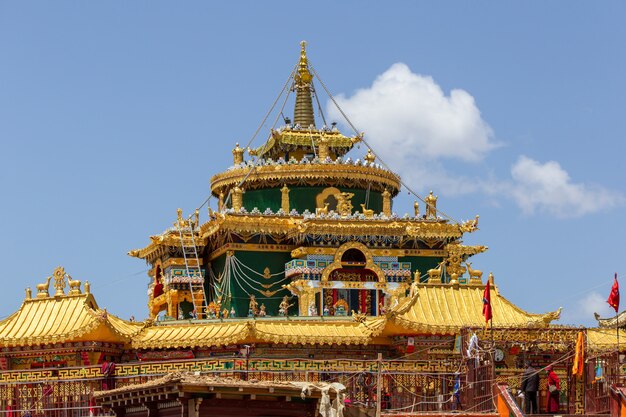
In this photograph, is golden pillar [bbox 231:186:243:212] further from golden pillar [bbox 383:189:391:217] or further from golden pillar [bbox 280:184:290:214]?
golden pillar [bbox 383:189:391:217]

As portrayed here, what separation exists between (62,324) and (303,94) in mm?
18044

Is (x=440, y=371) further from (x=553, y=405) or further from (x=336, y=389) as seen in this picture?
(x=336, y=389)

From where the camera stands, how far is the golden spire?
67562 mm

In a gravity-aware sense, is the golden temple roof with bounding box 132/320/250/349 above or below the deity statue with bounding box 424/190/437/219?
below

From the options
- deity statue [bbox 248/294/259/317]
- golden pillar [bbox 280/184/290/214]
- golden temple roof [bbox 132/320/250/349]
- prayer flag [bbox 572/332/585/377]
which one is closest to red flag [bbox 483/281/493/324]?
prayer flag [bbox 572/332/585/377]

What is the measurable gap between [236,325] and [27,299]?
8.85 meters

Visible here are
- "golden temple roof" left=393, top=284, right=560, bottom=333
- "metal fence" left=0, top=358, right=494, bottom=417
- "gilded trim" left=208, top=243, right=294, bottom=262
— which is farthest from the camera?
"gilded trim" left=208, top=243, right=294, bottom=262

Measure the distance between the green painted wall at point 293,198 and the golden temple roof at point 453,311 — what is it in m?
8.71

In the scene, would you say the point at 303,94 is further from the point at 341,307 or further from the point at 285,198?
the point at 341,307

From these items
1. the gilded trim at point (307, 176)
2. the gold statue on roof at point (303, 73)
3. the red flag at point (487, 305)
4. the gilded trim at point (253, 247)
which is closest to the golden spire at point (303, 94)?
the gold statue on roof at point (303, 73)

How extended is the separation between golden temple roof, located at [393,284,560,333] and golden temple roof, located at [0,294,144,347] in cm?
1009

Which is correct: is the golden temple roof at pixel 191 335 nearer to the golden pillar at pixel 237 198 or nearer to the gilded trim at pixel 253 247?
the gilded trim at pixel 253 247

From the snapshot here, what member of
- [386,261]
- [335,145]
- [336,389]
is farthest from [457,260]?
[336,389]

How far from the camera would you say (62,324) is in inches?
2175
